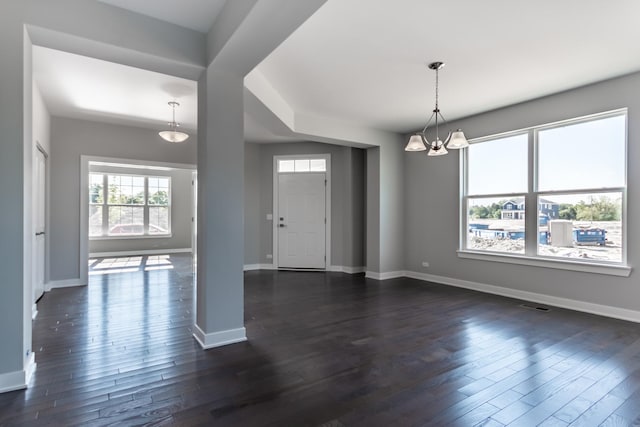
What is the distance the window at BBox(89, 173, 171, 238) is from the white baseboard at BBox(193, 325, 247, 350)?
24.9 feet

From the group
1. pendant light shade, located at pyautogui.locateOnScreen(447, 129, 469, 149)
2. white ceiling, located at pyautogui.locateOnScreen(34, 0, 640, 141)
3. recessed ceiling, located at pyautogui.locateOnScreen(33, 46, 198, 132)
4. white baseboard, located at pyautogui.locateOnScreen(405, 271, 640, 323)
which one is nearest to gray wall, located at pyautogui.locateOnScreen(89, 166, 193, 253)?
recessed ceiling, located at pyautogui.locateOnScreen(33, 46, 198, 132)

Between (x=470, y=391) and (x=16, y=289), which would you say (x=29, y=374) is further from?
(x=470, y=391)

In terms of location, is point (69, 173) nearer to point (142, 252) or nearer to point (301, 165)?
point (301, 165)

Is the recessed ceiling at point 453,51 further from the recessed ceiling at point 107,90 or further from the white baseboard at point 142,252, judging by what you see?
the white baseboard at point 142,252

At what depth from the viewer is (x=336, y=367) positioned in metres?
2.50

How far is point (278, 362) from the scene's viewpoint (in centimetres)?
258

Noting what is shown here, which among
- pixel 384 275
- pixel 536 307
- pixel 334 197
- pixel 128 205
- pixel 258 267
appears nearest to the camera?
pixel 536 307

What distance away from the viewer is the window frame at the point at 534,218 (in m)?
3.70

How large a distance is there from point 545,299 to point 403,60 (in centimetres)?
362

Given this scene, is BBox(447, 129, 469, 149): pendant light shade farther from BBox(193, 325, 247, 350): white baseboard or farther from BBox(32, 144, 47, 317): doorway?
BBox(32, 144, 47, 317): doorway

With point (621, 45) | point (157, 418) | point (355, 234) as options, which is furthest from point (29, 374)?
point (621, 45)

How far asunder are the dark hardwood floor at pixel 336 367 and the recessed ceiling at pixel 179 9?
9.10 ft

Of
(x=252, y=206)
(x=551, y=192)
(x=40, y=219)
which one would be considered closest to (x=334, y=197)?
(x=252, y=206)

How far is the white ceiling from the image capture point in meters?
2.54
